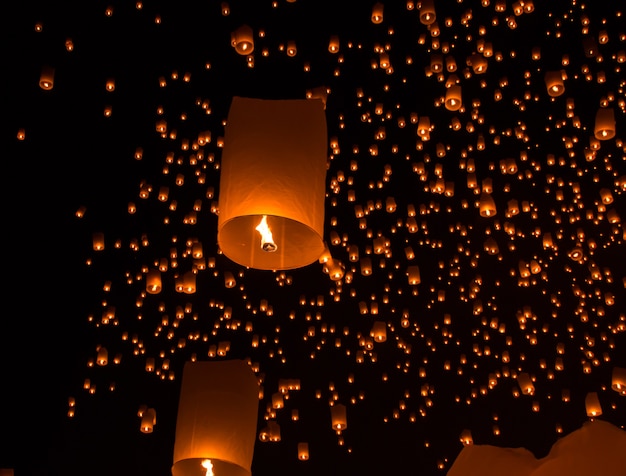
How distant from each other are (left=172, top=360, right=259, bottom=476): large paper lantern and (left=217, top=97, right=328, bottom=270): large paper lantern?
2.27 feet

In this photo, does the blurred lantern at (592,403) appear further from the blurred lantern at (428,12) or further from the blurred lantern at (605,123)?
the blurred lantern at (428,12)

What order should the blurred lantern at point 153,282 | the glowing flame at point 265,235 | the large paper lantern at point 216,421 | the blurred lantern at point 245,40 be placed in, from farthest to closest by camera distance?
the blurred lantern at point 153,282 < the blurred lantern at point 245,40 < the large paper lantern at point 216,421 < the glowing flame at point 265,235

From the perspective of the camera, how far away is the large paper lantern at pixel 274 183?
7.20ft

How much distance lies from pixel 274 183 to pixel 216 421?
3.76 ft

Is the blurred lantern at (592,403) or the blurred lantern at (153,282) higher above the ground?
the blurred lantern at (153,282)

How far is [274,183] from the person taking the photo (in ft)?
7.18

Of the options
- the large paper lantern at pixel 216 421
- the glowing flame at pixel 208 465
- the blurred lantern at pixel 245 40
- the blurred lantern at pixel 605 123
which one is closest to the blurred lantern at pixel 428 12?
the blurred lantern at pixel 245 40

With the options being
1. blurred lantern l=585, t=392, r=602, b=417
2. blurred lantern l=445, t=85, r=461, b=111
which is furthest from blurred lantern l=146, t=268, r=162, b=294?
blurred lantern l=585, t=392, r=602, b=417

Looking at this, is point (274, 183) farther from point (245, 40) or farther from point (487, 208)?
point (487, 208)

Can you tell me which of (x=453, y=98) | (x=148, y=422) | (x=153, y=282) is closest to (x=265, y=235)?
(x=453, y=98)

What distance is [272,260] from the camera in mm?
2492

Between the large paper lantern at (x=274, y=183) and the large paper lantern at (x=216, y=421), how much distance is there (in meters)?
0.69

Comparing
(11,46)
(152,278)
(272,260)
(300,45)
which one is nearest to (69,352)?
(152,278)

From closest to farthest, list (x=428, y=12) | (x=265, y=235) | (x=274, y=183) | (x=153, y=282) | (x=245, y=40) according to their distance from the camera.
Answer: (x=274, y=183) → (x=265, y=235) → (x=245, y=40) → (x=428, y=12) → (x=153, y=282)
